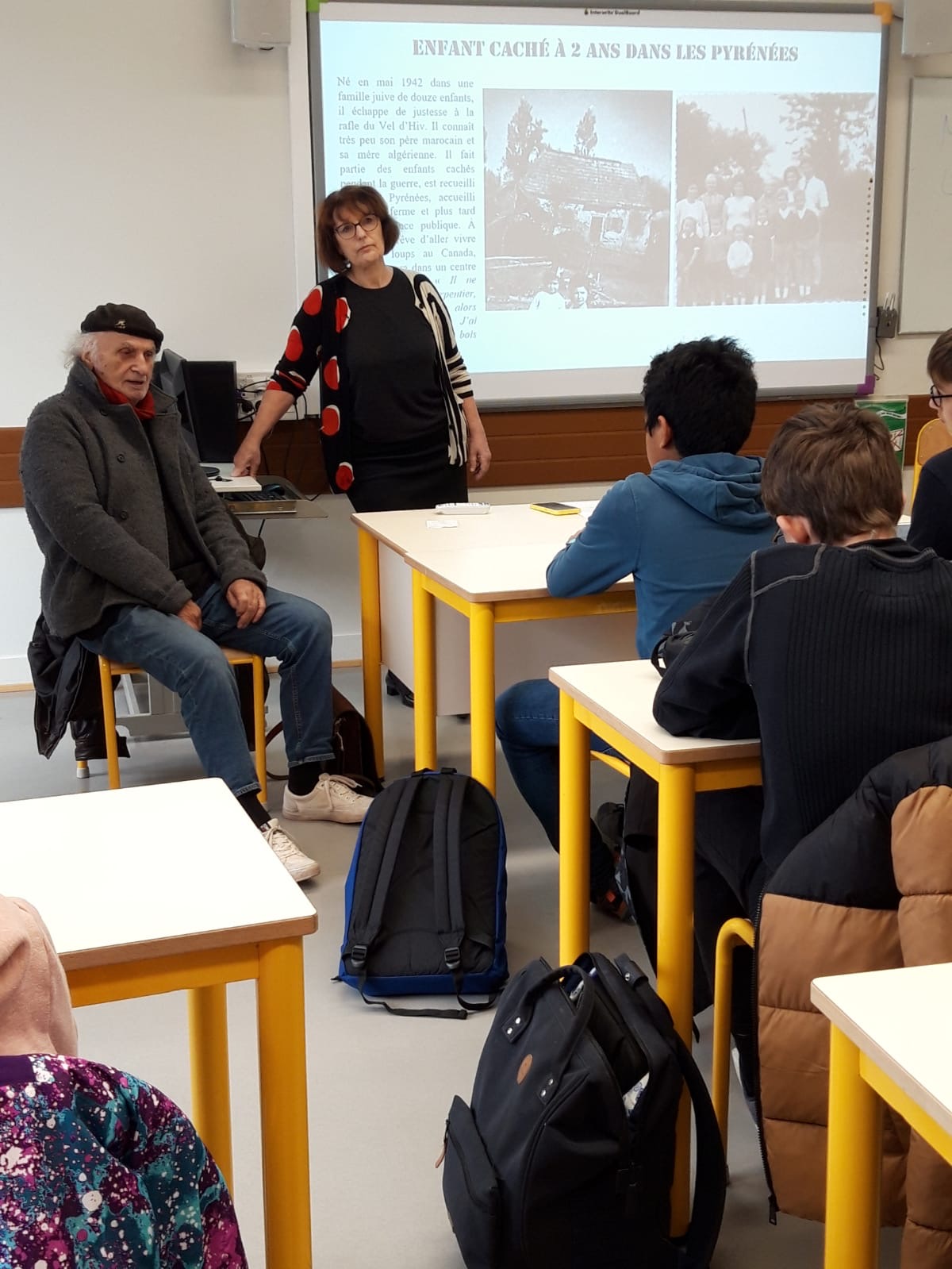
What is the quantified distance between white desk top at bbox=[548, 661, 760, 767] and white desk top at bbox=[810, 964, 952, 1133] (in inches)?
23.9

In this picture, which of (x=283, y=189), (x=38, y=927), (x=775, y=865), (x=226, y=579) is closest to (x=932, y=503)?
(x=775, y=865)

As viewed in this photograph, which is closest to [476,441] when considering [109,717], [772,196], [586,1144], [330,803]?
[330,803]

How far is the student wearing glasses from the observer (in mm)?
2385

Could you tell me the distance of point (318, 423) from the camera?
454 cm

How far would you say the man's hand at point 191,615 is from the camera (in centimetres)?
308

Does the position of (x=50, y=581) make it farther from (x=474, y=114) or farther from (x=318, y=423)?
(x=474, y=114)

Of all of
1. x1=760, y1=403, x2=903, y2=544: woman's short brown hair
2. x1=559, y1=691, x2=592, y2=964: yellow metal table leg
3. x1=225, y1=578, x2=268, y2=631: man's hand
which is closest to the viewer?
x1=760, y1=403, x2=903, y2=544: woman's short brown hair

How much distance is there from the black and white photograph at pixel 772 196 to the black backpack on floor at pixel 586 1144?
3631 mm

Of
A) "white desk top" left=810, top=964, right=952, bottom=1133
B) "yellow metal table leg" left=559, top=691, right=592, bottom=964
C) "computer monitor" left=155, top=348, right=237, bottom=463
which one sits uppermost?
"computer monitor" left=155, top=348, right=237, bottom=463

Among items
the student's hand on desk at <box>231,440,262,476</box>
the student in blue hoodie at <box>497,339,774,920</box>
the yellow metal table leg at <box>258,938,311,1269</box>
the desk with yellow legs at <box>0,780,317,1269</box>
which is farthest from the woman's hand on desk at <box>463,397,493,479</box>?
the yellow metal table leg at <box>258,938,311,1269</box>

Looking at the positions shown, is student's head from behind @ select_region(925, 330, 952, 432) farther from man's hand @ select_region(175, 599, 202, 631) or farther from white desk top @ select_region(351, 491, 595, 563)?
man's hand @ select_region(175, 599, 202, 631)

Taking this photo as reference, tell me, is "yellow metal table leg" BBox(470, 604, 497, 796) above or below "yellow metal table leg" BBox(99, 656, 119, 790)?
above

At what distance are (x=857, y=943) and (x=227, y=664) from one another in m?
1.90

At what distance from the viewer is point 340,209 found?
3.71 metres
